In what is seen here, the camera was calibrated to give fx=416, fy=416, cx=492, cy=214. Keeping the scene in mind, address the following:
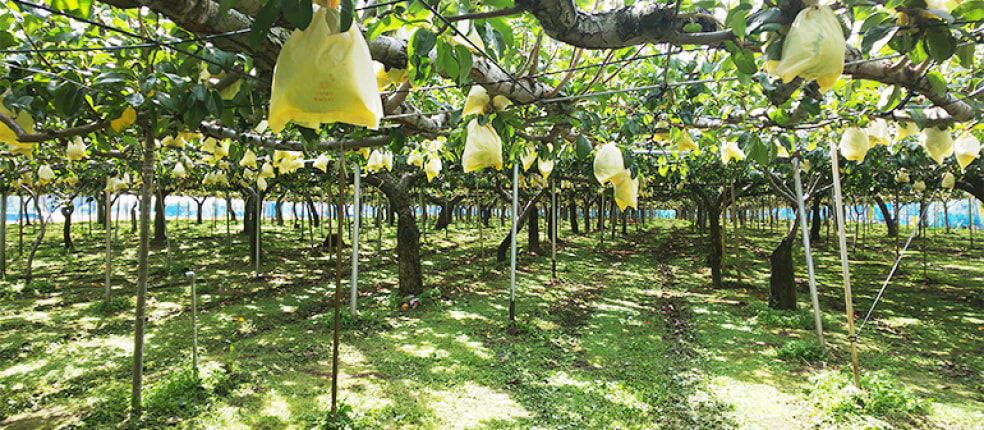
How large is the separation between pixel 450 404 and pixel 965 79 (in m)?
4.88

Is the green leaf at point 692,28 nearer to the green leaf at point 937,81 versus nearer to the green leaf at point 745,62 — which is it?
the green leaf at point 745,62

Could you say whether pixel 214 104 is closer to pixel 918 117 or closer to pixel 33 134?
pixel 33 134

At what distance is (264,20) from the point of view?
3.17 feet

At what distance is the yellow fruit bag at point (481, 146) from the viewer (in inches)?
85.2

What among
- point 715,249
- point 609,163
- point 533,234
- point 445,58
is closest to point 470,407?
point 609,163

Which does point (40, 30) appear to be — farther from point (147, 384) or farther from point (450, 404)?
point (450, 404)

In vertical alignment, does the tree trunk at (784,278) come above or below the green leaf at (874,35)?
below

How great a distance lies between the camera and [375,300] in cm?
730

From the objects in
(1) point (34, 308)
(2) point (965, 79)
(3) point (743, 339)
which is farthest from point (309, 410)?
(1) point (34, 308)

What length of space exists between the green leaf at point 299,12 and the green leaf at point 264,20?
0.19 ft

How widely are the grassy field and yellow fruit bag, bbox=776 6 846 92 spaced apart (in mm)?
2968

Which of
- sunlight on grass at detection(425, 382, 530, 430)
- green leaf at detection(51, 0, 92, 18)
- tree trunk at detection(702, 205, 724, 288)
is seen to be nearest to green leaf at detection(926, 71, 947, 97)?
sunlight on grass at detection(425, 382, 530, 430)

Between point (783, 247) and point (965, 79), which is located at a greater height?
point (965, 79)

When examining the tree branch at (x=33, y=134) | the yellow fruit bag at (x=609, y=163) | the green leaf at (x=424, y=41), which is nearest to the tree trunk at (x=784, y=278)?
the yellow fruit bag at (x=609, y=163)
